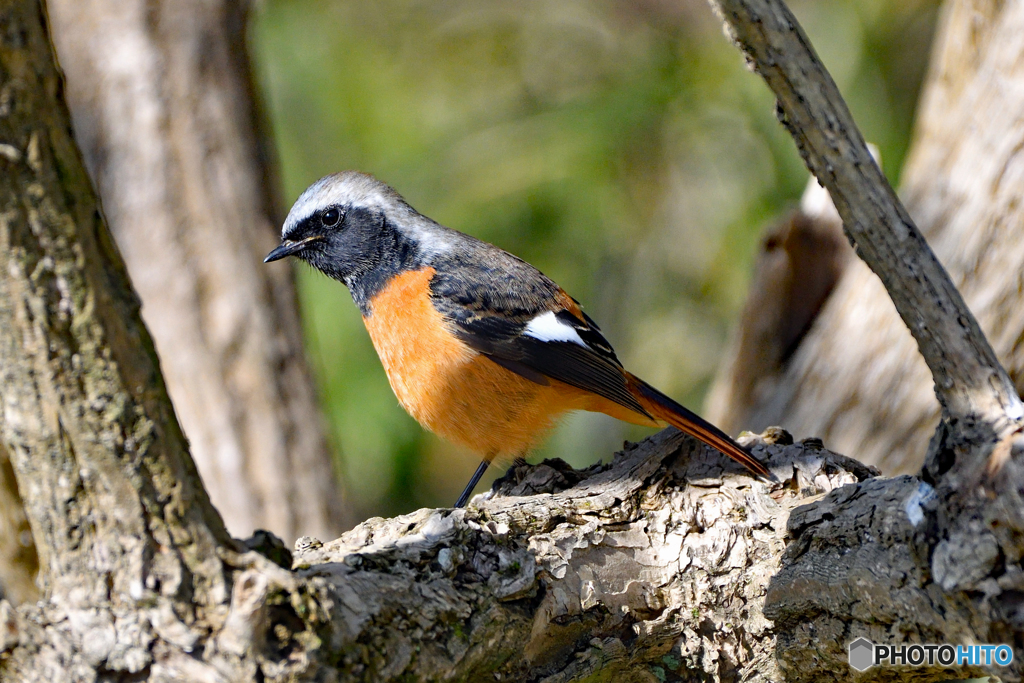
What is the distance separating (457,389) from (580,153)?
3.71m

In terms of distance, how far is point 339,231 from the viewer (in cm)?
399

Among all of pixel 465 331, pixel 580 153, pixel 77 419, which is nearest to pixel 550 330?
pixel 465 331

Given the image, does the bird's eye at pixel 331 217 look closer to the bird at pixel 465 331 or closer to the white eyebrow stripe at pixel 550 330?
the bird at pixel 465 331

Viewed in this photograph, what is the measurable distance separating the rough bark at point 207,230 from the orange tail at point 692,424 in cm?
283

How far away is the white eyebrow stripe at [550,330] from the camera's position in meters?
3.69

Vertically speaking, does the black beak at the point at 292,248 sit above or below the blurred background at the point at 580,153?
below

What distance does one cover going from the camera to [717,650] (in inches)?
105

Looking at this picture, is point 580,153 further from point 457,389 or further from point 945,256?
point 457,389

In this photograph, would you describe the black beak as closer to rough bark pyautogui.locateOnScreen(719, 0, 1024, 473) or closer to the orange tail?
the orange tail

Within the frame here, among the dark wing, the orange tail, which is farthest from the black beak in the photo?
the orange tail

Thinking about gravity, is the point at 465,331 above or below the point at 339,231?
below

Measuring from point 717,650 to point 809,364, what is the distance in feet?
8.82

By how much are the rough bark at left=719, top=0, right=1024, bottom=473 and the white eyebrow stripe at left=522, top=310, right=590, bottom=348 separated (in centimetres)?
184

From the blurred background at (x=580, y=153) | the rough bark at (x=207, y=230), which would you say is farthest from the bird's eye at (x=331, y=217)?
the blurred background at (x=580, y=153)
